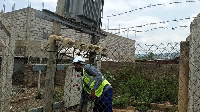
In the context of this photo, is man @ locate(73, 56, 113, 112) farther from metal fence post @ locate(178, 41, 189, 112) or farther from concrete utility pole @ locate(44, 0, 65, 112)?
metal fence post @ locate(178, 41, 189, 112)

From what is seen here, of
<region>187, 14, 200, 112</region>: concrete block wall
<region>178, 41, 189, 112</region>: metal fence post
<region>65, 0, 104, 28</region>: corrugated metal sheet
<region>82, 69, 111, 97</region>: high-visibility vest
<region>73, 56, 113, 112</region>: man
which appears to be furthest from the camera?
<region>65, 0, 104, 28</region>: corrugated metal sheet

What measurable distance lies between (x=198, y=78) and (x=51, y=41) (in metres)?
2.42

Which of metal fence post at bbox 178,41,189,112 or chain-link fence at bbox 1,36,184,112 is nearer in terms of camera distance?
metal fence post at bbox 178,41,189,112

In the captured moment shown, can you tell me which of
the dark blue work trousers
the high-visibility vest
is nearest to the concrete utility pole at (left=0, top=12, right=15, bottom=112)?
the high-visibility vest

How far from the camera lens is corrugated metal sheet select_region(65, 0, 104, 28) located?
4.30m

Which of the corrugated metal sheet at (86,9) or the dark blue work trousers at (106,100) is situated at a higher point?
the corrugated metal sheet at (86,9)

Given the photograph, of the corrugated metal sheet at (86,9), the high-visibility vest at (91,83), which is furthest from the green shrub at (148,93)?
the corrugated metal sheet at (86,9)

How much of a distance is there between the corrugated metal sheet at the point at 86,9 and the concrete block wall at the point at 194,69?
274 centimetres

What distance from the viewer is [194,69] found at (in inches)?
90.1

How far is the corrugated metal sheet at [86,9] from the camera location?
14.1ft

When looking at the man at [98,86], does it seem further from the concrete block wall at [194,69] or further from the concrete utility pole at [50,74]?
the concrete block wall at [194,69]

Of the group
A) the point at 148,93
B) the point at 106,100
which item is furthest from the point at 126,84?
the point at 106,100

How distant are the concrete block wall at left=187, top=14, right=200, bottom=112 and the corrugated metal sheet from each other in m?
2.74

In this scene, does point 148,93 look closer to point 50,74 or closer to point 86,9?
point 86,9
